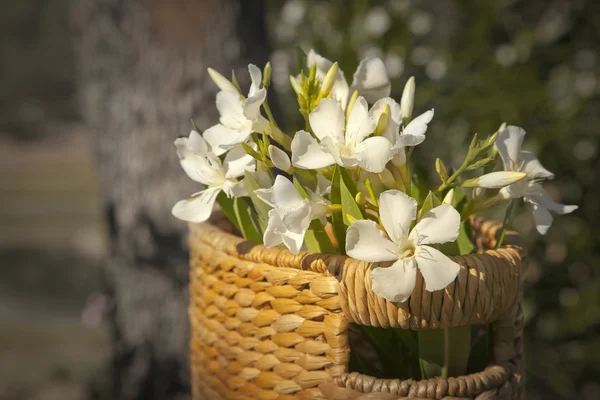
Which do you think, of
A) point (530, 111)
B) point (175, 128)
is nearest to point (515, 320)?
point (175, 128)

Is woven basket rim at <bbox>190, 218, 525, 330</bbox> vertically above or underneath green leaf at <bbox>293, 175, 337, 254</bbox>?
underneath

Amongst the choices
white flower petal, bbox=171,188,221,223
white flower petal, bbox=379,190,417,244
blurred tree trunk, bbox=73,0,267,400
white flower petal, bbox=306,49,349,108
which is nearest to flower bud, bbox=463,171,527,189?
white flower petal, bbox=379,190,417,244

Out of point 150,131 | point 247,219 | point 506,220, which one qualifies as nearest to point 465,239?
point 506,220

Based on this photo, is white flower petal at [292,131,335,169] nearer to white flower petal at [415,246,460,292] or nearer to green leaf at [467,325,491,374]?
white flower petal at [415,246,460,292]

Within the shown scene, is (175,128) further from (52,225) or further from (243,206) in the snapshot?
(52,225)

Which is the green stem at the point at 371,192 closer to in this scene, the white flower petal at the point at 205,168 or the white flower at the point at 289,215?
the white flower at the point at 289,215

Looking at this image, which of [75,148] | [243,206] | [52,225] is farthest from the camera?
[75,148]

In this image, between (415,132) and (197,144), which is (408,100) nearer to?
(415,132)
